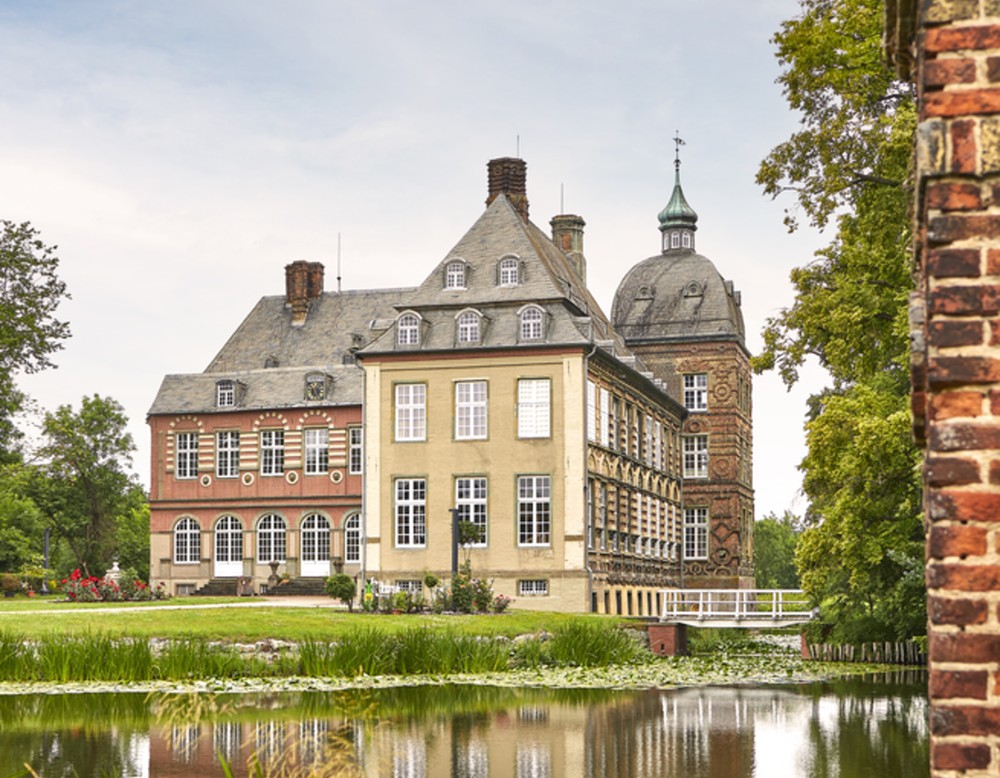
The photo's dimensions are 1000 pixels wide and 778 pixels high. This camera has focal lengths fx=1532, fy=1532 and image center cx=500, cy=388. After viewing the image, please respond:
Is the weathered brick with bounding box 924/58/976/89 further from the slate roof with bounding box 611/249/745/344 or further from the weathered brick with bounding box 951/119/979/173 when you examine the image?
the slate roof with bounding box 611/249/745/344

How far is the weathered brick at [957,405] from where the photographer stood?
14.6ft

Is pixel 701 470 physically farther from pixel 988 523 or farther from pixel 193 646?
pixel 988 523

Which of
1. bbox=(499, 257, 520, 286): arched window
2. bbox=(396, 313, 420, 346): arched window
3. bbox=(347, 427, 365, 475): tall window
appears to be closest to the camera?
bbox=(396, 313, 420, 346): arched window

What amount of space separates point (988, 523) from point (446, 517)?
4087 cm

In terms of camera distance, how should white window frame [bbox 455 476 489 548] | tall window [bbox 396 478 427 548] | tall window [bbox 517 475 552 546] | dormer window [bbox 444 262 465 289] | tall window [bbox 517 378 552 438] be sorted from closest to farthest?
1. tall window [bbox 517 475 552 546]
2. tall window [bbox 517 378 552 438]
3. white window frame [bbox 455 476 489 548]
4. tall window [bbox 396 478 427 548]
5. dormer window [bbox 444 262 465 289]

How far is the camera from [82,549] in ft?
249

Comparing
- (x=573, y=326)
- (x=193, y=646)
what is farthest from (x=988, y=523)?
(x=573, y=326)

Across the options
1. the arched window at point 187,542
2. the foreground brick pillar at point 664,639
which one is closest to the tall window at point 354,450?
the arched window at point 187,542

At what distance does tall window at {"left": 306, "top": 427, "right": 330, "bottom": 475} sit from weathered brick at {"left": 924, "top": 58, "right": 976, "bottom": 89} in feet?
168

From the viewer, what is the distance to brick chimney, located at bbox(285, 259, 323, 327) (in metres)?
60.6

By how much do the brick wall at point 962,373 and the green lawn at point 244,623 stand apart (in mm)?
20454

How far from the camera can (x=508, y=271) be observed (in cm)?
4662

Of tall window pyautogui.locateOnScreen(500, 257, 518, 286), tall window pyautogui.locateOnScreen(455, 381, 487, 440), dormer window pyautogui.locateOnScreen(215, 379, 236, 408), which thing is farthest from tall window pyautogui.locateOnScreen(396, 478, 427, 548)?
dormer window pyautogui.locateOnScreen(215, 379, 236, 408)

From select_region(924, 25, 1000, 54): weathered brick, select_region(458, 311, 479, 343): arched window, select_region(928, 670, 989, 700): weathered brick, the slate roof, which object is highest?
the slate roof
